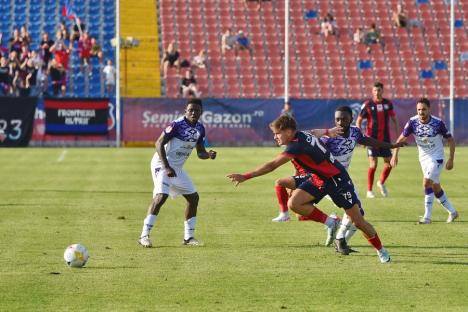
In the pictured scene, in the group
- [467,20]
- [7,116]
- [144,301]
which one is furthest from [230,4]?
[144,301]

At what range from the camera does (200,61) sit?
49.5 meters

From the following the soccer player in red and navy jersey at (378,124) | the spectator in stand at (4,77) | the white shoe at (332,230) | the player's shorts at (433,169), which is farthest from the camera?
the spectator in stand at (4,77)

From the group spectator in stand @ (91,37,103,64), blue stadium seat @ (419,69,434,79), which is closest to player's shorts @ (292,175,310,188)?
spectator in stand @ (91,37,103,64)

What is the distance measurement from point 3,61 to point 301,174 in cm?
2931

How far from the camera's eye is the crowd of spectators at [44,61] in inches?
1769

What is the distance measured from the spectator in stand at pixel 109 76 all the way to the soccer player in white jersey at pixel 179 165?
103 feet

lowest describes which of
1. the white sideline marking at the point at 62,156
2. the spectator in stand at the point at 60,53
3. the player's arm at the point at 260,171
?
the white sideline marking at the point at 62,156

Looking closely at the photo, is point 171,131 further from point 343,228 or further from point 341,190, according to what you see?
Answer: point 341,190

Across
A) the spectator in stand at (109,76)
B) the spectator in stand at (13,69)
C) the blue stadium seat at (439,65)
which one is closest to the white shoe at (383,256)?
the spectator in stand at (13,69)

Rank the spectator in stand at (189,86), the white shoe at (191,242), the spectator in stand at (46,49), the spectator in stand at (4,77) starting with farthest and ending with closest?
the spectator in stand at (46,49), the spectator in stand at (189,86), the spectator in stand at (4,77), the white shoe at (191,242)

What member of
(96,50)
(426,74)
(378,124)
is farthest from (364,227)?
(426,74)

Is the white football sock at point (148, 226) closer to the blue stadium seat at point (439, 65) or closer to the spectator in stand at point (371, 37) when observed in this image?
the spectator in stand at point (371, 37)

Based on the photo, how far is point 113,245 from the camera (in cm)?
1538

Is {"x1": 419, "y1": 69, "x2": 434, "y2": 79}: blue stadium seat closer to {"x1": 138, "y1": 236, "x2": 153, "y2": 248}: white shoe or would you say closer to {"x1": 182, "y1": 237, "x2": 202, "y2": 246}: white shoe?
{"x1": 182, "y1": 237, "x2": 202, "y2": 246}: white shoe
